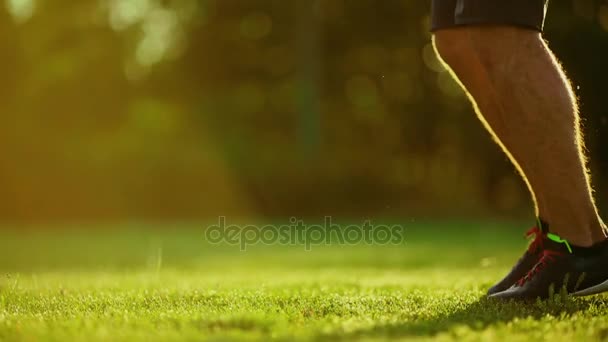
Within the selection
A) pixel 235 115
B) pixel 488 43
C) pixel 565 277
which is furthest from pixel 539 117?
pixel 235 115

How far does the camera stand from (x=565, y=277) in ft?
8.72

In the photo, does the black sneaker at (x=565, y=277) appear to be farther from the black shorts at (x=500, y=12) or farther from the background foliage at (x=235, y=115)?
the background foliage at (x=235, y=115)

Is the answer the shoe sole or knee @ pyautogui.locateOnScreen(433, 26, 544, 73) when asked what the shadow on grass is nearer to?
the shoe sole

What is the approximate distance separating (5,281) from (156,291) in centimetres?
82

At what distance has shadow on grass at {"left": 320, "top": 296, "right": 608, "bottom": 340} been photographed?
201 cm

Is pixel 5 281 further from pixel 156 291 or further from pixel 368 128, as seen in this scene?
pixel 368 128

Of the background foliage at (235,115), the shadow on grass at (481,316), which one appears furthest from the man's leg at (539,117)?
the background foliage at (235,115)

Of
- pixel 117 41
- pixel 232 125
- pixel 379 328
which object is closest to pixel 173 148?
pixel 232 125

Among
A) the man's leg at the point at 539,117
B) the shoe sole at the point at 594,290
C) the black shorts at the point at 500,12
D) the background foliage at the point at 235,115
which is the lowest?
the shoe sole at the point at 594,290

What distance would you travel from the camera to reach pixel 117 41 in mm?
29312

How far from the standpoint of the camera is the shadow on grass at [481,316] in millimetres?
2013

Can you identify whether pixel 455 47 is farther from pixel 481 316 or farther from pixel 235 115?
pixel 235 115

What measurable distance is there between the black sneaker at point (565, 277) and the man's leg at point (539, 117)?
2.4 inches

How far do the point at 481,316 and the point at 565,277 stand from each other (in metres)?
0.52
